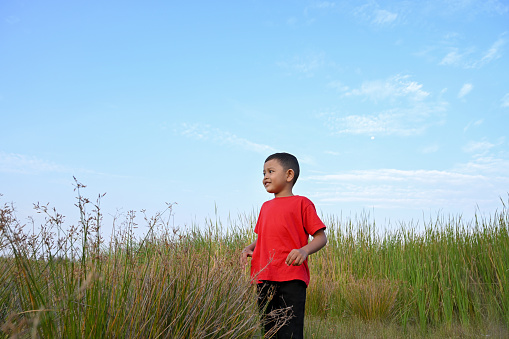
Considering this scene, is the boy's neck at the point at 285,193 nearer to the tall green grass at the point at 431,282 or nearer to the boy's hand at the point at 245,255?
the boy's hand at the point at 245,255

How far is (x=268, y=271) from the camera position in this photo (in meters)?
3.02

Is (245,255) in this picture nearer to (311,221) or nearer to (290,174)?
(311,221)

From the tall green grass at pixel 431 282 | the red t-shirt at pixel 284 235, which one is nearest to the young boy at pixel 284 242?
the red t-shirt at pixel 284 235

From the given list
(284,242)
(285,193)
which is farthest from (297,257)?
(285,193)

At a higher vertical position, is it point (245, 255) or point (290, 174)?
point (290, 174)

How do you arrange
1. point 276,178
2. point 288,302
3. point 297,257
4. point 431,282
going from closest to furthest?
point 297,257 → point 288,302 → point 276,178 → point 431,282

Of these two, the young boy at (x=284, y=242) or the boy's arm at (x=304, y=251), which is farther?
the young boy at (x=284, y=242)

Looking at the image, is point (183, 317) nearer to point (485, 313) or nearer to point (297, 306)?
point (297, 306)

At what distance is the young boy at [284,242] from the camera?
2.99 meters

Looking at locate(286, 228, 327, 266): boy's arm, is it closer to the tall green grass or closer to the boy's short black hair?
the boy's short black hair

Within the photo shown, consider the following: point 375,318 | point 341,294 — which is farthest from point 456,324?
point 341,294

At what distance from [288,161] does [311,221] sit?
54 cm

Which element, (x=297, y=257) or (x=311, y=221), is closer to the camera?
(x=297, y=257)

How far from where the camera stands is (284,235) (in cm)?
309
